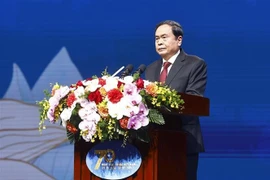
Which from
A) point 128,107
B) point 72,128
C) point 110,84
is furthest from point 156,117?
point 72,128

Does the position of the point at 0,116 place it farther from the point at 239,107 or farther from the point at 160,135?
the point at 160,135

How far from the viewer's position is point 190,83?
275cm

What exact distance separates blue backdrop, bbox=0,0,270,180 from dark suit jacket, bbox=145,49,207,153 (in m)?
0.83

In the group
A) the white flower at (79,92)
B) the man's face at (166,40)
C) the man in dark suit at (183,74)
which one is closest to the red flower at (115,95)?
the white flower at (79,92)

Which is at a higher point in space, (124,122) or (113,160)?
(124,122)

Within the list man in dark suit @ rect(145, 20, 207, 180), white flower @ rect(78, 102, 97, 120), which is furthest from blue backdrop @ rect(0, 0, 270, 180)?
white flower @ rect(78, 102, 97, 120)

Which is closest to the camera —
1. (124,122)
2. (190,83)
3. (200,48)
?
(124,122)

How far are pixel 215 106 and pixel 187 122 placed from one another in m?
0.93

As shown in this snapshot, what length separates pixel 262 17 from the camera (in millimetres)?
3611

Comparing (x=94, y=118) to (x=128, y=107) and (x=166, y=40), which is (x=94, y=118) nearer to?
(x=128, y=107)

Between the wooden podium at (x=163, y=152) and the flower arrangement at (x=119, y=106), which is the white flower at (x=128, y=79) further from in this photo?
the wooden podium at (x=163, y=152)

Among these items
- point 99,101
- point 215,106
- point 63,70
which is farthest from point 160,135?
point 63,70

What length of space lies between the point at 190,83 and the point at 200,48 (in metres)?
0.93

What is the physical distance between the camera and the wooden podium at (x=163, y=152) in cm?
236
